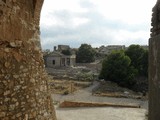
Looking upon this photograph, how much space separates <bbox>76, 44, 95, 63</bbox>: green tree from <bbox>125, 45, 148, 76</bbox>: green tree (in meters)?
19.7

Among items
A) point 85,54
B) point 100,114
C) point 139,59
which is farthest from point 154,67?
point 85,54

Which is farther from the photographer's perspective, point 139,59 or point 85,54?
point 85,54

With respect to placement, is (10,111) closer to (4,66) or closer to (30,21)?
(4,66)

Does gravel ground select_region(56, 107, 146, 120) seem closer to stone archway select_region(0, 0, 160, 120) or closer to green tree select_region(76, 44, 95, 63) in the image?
stone archway select_region(0, 0, 160, 120)

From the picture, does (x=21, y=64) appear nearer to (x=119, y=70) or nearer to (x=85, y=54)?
(x=119, y=70)

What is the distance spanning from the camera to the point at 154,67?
457 centimetres

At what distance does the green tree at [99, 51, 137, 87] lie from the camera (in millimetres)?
37000

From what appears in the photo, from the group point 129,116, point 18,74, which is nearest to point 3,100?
point 18,74

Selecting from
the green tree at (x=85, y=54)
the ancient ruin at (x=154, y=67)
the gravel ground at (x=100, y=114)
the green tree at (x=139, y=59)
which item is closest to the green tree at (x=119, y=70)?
the green tree at (x=139, y=59)

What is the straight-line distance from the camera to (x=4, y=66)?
213 inches

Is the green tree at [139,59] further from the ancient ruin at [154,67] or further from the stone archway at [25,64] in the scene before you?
the ancient ruin at [154,67]

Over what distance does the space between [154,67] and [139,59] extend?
38.5 m

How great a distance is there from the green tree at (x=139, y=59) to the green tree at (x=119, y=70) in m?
3.94

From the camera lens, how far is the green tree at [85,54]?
6256 cm
